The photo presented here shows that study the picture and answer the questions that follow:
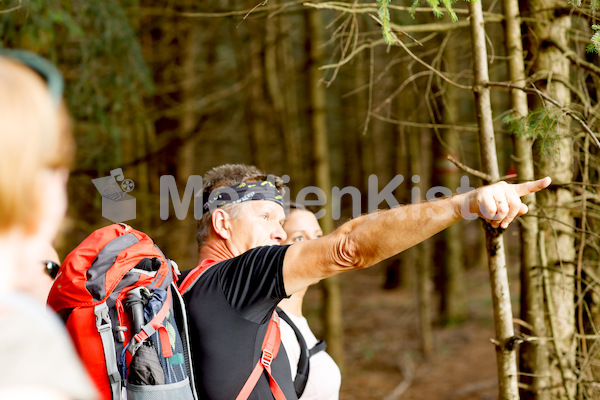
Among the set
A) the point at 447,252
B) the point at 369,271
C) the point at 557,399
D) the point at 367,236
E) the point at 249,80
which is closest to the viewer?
the point at 367,236

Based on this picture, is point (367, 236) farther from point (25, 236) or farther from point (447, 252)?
point (447, 252)

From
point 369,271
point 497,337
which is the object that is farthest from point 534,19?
point 369,271

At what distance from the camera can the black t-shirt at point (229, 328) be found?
6.75ft

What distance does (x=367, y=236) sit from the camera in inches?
76.8

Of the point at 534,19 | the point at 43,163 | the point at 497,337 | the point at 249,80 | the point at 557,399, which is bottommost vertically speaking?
the point at 557,399

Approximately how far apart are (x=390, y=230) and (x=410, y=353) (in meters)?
8.52

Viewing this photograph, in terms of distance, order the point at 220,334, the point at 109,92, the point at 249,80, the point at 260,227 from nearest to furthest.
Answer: the point at 220,334, the point at 260,227, the point at 109,92, the point at 249,80

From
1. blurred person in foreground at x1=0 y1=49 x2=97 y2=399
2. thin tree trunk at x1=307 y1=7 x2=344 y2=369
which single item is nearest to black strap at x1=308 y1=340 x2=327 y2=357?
blurred person in foreground at x1=0 y1=49 x2=97 y2=399

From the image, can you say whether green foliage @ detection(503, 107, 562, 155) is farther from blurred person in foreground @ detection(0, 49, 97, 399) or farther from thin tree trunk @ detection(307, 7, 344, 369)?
thin tree trunk @ detection(307, 7, 344, 369)

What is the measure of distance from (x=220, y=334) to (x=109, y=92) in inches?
207

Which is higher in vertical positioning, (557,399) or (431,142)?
(431,142)

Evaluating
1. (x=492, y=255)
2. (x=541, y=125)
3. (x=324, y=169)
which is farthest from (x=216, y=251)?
(x=324, y=169)

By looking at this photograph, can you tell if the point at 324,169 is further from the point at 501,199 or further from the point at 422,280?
the point at 501,199

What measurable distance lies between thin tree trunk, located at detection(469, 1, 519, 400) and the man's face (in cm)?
100
